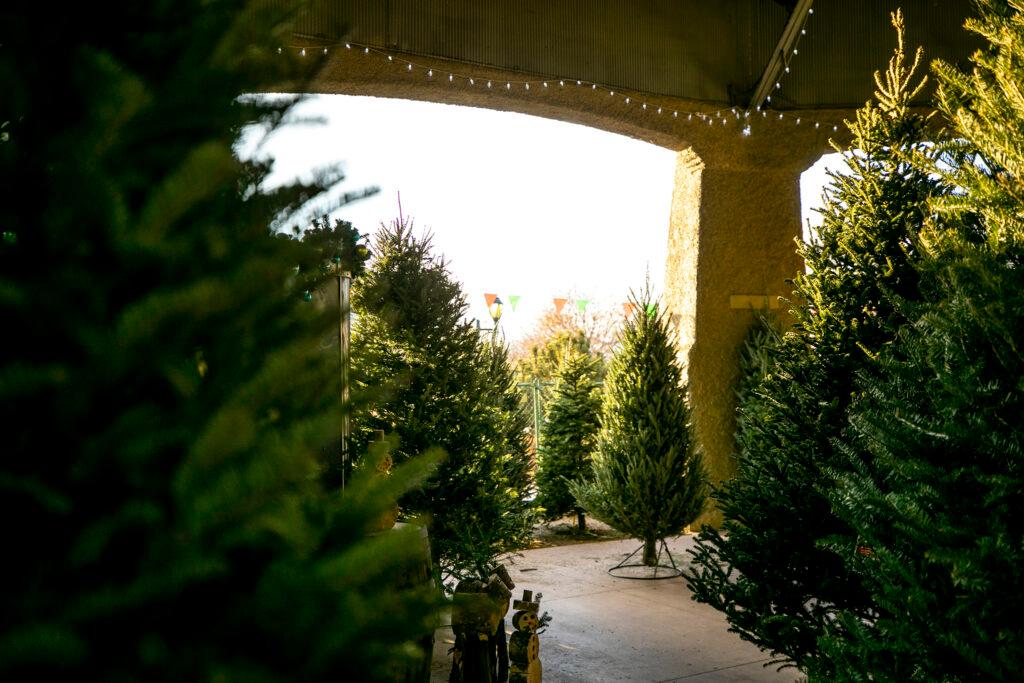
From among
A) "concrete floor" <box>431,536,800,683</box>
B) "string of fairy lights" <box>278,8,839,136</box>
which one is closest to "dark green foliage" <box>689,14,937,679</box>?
"concrete floor" <box>431,536,800,683</box>

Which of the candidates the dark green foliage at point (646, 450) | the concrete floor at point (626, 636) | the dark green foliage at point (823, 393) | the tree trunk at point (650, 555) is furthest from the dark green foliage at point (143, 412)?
the tree trunk at point (650, 555)

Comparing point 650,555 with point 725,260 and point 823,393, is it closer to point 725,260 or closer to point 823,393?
point 725,260

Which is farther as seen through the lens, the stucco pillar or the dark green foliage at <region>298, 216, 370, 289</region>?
the stucco pillar

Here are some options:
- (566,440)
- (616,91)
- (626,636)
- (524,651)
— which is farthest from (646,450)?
(524,651)

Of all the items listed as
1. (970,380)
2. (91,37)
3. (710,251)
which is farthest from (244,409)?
(710,251)

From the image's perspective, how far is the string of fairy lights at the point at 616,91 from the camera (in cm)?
808

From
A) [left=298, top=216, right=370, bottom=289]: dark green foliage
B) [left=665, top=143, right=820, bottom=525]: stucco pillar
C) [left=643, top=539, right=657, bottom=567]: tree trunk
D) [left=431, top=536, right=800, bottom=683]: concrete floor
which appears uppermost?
[left=665, top=143, right=820, bottom=525]: stucco pillar

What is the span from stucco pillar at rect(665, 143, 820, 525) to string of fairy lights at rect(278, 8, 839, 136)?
0.32m

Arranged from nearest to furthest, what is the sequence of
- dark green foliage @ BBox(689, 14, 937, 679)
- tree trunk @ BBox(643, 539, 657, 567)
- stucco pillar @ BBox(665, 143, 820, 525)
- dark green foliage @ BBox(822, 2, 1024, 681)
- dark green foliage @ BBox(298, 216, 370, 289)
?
1. dark green foliage @ BBox(298, 216, 370, 289)
2. dark green foliage @ BBox(822, 2, 1024, 681)
3. dark green foliage @ BBox(689, 14, 937, 679)
4. tree trunk @ BBox(643, 539, 657, 567)
5. stucco pillar @ BBox(665, 143, 820, 525)

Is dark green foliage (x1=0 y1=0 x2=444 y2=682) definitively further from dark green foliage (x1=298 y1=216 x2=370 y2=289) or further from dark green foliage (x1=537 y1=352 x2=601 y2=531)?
dark green foliage (x1=537 y1=352 x2=601 y2=531)

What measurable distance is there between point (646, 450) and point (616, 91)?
4147 millimetres

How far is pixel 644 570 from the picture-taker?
8477mm

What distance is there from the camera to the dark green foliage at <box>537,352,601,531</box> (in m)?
10.7

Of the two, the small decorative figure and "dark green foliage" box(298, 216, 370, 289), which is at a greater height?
"dark green foliage" box(298, 216, 370, 289)
